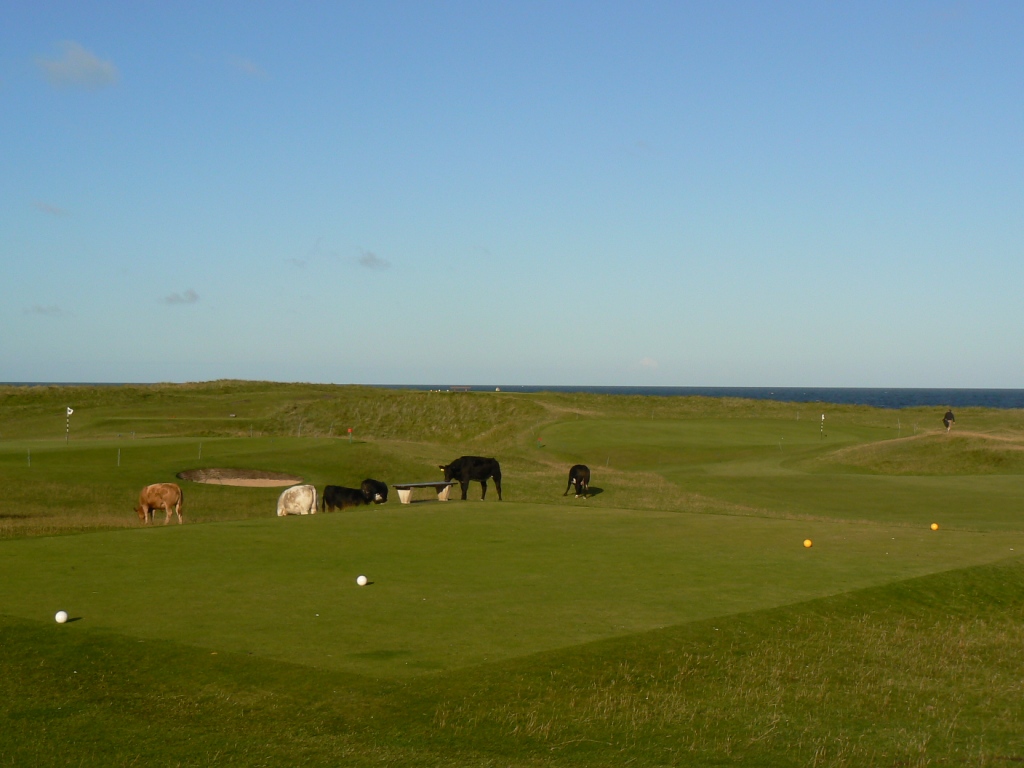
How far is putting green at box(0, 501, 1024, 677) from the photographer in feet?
35.9

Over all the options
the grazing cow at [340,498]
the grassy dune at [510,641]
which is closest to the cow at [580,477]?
the grazing cow at [340,498]

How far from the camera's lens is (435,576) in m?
14.6

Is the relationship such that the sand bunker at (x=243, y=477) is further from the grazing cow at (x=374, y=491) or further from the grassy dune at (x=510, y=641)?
the grassy dune at (x=510, y=641)

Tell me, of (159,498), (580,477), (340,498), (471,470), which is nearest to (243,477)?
(471,470)

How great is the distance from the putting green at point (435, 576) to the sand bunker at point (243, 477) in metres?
16.2

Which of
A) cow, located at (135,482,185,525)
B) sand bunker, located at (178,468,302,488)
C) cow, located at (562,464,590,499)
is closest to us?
cow, located at (135,482,185,525)

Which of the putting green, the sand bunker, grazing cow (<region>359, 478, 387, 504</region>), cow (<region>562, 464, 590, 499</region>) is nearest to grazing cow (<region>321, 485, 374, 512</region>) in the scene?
grazing cow (<region>359, 478, 387, 504</region>)

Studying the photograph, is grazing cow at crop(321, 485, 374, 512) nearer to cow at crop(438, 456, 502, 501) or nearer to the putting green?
cow at crop(438, 456, 502, 501)

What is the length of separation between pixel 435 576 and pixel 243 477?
24816 millimetres

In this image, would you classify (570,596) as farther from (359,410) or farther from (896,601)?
(359,410)

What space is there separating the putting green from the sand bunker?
16.2m

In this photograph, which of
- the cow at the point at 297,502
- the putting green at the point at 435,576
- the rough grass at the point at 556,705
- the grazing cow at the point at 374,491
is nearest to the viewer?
the rough grass at the point at 556,705

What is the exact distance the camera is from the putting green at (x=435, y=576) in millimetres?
10930

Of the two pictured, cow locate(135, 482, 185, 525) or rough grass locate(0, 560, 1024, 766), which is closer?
rough grass locate(0, 560, 1024, 766)
